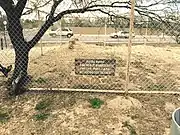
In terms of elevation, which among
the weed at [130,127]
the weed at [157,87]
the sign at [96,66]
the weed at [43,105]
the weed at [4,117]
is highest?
the sign at [96,66]

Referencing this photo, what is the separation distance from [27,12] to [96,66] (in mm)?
1551

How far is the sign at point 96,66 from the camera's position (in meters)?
4.86

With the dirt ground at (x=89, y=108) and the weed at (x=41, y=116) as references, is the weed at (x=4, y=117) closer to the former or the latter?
the dirt ground at (x=89, y=108)

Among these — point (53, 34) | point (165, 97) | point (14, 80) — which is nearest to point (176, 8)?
point (165, 97)

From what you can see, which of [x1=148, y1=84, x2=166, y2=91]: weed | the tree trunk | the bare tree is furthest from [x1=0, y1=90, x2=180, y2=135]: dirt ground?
the bare tree

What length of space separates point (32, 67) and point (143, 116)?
127 inches

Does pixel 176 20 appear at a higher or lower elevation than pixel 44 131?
higher

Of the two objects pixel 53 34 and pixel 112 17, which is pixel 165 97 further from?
pixel 53 34

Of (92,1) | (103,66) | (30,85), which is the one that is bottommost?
(30,85)

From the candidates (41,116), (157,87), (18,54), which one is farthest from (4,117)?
(157,87)

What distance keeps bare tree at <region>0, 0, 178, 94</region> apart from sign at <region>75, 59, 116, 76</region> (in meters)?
0.88

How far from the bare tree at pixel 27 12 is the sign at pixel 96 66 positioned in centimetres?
88

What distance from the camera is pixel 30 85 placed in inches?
194

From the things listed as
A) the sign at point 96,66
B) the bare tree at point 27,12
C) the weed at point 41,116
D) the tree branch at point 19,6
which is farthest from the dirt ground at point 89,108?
the tree branch at point 19,6
